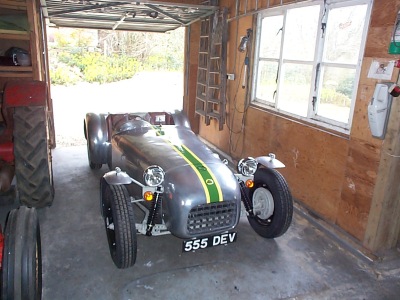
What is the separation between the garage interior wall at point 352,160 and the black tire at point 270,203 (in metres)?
0.73

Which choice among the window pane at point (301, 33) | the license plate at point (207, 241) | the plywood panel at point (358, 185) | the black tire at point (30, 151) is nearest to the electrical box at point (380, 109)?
the plywood panel at point (358, 185)

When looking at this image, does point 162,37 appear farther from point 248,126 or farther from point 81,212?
point 81,212

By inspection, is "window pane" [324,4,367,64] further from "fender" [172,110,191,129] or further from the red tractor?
the red tractor

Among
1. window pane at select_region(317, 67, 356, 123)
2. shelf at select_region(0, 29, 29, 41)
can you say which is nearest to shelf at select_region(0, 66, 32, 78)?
shelf at select_region(0, 29, 29, 41)

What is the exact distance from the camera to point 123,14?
605cm

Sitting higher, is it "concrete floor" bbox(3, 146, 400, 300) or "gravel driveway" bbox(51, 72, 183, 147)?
"gravel driveway" bbox(51, 72, 183, 147)

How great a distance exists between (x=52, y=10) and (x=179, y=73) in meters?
14.5

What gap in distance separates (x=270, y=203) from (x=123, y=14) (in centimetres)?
455

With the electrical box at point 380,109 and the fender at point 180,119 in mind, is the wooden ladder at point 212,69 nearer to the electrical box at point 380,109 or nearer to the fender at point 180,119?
the fender at point 180,119

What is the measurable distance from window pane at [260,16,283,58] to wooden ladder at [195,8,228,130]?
2.90 ft

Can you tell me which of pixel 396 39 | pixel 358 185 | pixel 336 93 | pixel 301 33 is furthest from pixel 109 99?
pixel 396 39

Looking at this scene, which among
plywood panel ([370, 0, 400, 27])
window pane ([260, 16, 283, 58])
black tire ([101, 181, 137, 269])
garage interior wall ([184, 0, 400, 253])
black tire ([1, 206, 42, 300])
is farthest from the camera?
window pane ([260, 16, 283, 58])

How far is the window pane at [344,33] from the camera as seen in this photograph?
3.37 metres

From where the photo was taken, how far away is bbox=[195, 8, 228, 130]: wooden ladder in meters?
5.90
